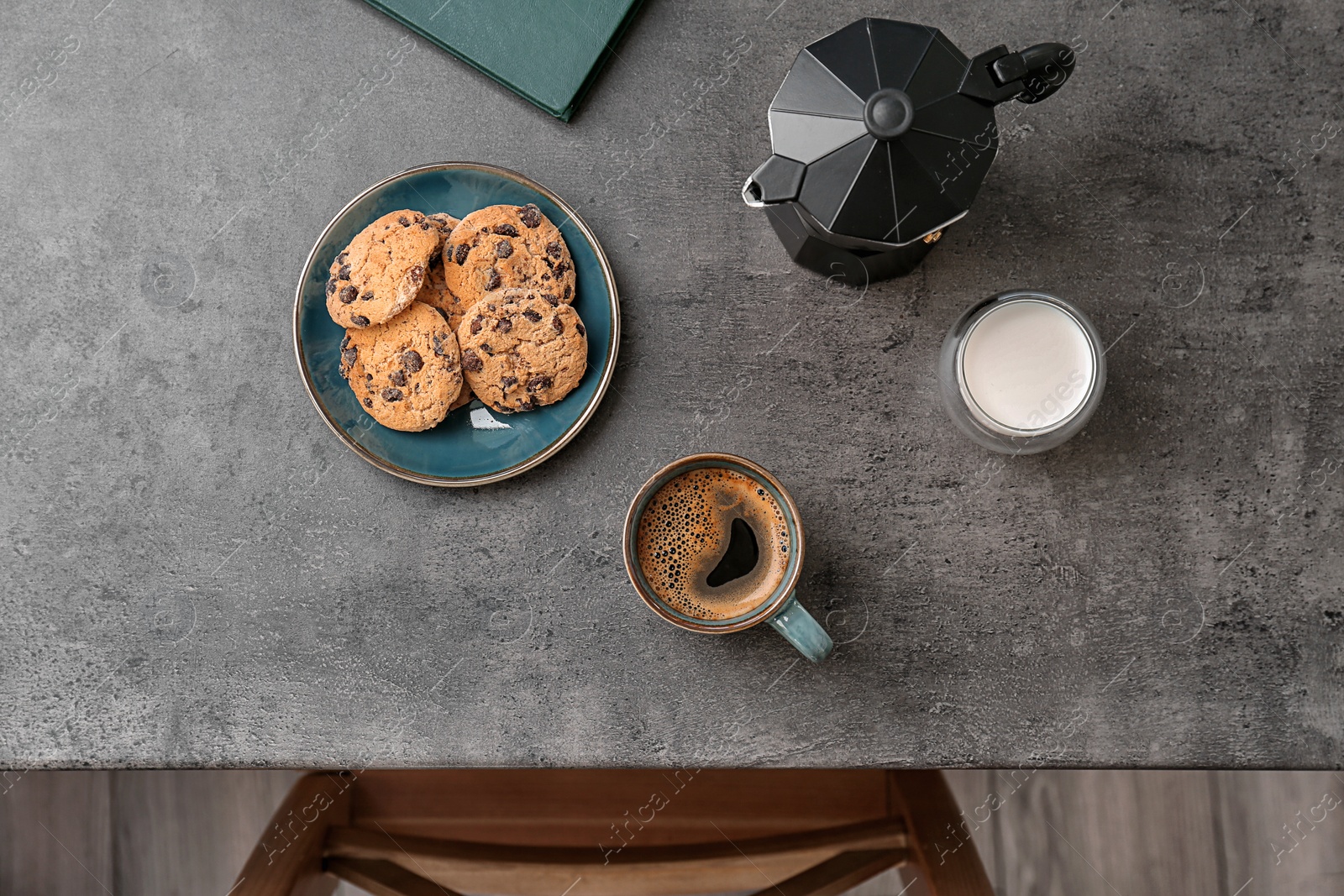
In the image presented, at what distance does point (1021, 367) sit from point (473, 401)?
58 centimetres

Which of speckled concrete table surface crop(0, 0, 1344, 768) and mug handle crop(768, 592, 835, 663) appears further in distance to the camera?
speckled concrete table surface crop(0, 0, 1344, 768)

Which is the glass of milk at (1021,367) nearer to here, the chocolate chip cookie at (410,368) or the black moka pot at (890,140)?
the black moka pot at (890,140)

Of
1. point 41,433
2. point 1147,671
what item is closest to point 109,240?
point 41,433

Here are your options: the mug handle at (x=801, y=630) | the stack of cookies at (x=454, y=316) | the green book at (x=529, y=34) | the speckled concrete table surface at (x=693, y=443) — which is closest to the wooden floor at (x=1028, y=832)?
the speckled concrete table surface at (x=693, y=443)

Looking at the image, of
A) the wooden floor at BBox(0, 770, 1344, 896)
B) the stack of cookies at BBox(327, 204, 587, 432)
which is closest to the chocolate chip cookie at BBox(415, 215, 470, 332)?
the stack of cookies at BBox(327, 204, 587, 432)

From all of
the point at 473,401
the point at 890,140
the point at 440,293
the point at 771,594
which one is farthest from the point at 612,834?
the point at 890,140

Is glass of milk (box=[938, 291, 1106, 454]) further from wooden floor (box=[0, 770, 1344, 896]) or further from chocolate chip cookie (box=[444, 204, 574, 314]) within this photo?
wooden floor (box=[0, 770, 1344, 896])

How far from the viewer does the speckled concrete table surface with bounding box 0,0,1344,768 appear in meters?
0.85

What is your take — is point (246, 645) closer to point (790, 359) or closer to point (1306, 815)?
point (790, 359)

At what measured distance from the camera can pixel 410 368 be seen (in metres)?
0.80

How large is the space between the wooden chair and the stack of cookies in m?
0.55

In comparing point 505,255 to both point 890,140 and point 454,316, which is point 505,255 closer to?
point 454,316

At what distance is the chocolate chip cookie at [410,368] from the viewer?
2.63 ft

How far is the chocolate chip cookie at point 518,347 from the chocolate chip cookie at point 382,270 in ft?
0.22
